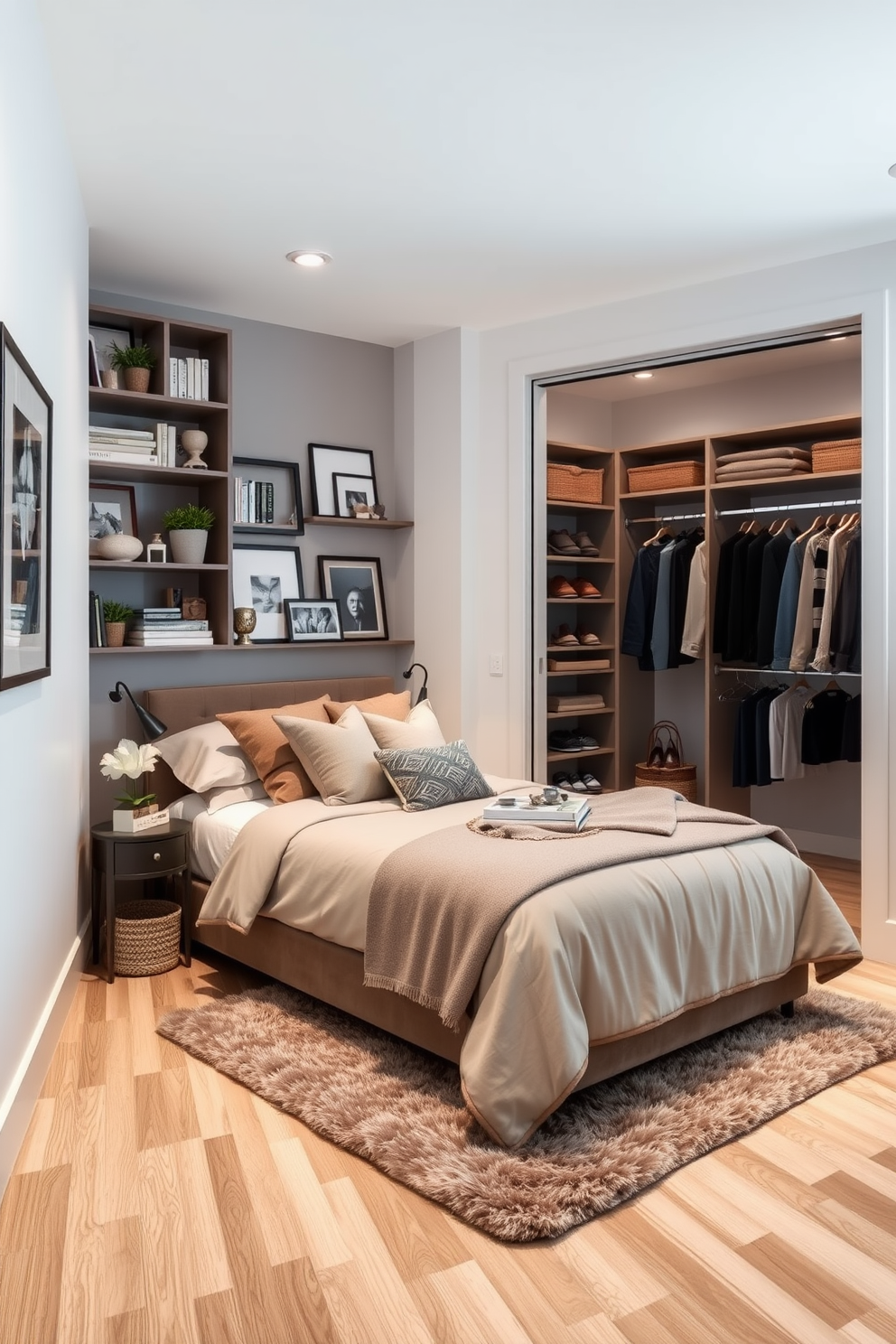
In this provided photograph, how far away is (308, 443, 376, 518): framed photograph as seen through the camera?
4918 millimetres

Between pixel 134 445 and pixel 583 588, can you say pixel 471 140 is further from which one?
pixel 583 588

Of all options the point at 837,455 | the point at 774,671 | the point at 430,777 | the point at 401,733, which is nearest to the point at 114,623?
the point at 401,733

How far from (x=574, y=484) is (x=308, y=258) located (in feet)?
7.55

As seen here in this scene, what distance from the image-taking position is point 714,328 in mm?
4184

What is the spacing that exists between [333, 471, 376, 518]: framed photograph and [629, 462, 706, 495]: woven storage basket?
5.40 feet

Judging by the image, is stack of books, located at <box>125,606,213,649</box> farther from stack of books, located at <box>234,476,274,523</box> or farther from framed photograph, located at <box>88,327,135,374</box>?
framed photograph, located at <box>88,327,135,374</box>

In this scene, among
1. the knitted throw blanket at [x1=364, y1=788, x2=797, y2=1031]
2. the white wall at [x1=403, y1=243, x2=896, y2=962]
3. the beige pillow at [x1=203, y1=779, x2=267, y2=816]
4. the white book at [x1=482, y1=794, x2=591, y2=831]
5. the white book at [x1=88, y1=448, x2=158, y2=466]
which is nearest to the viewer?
the knitted throw blanket at [x1=364, y1=788, x2=797, y2=1031]

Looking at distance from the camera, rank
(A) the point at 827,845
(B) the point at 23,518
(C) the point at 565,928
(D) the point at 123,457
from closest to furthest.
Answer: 1. (B) the point at 23,518
2. (C) the point at 565,928
3. (D) the point at 123,457
4. (A) the point at 827,845

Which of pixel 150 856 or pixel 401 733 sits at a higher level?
pixel 401 733

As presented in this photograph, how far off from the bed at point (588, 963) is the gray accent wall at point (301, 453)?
114 centimetres

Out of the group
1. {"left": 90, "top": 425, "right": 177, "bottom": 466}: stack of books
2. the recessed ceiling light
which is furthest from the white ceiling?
{"left": 90, "top": 425, "right": 177, "bottom": 466}: stack of books

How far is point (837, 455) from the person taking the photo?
5.00m

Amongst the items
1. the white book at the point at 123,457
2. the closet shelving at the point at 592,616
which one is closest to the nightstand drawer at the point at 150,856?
the white book at the point at 123,457

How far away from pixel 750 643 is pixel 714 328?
1727 millimetres
